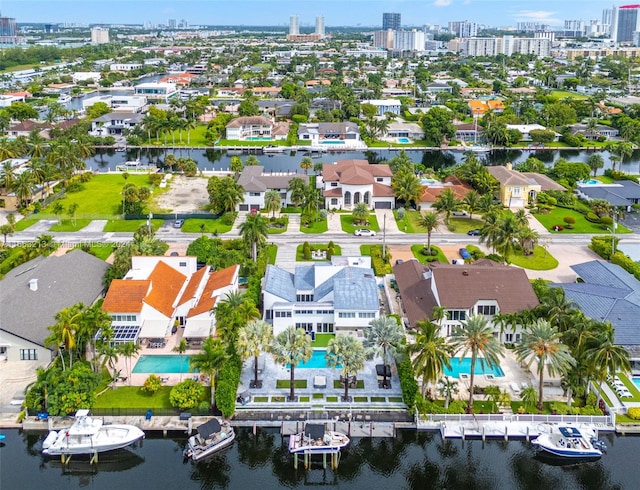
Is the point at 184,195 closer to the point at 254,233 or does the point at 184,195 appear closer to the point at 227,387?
the point at 254,233

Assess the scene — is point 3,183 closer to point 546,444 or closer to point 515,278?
point 515,278

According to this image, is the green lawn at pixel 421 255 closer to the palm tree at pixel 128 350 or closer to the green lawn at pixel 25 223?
the palm tree at pixel 128 350

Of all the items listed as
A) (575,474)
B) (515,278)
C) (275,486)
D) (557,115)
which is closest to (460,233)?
(515,278)

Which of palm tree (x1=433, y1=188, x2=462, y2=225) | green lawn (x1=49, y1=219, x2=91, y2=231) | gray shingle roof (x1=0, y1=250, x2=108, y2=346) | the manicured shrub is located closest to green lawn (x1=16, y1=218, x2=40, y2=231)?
green lawn (x1=49, y1=219, x2=91, y2=231)

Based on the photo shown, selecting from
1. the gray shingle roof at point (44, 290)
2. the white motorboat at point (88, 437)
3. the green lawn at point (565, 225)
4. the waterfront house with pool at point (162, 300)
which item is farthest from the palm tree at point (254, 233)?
the green lawn at point (565, 225)

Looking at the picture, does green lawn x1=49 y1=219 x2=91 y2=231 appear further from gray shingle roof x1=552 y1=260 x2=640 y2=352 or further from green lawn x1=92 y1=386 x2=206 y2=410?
gray shingle roof x1=552 y1=260 x2=640 y2=352
